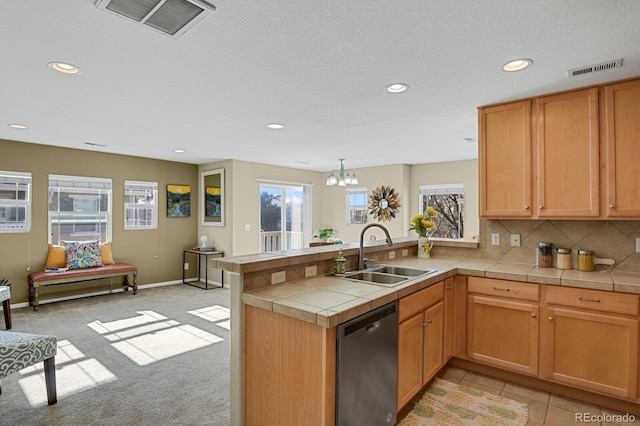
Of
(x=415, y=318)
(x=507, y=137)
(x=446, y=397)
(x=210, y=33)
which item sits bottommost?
(x=446, y=397)

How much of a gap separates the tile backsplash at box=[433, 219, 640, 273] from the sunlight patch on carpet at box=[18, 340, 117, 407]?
136 inches

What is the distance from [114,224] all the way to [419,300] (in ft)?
18.0

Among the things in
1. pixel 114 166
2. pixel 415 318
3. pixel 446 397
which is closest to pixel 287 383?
pixel 415 318

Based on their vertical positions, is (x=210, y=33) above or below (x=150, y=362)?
above

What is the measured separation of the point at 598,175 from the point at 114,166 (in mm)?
6547

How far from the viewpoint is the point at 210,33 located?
6.27 ft

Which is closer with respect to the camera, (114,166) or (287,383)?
(287,383)

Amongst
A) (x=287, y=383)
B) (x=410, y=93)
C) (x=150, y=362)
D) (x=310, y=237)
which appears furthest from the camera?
(x=310, y=237)

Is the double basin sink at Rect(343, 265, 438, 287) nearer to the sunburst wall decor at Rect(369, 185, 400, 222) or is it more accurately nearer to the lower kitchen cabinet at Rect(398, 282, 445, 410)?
the lower kitchen cabinet at Rect(398, 282, 445, 410)

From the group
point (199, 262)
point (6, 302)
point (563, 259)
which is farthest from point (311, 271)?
point (199, 262)

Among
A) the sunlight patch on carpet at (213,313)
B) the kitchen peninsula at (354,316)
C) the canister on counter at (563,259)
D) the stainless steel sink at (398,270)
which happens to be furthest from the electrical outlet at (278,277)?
the sunlight patch on carpet at (213,313)

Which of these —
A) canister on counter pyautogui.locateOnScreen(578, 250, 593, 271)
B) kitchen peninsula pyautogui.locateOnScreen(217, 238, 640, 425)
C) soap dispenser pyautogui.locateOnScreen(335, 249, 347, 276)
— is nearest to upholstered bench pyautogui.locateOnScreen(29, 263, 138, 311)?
kitchen peninsula pyautogui.locateOnScreen(217, 238, 640, 425)

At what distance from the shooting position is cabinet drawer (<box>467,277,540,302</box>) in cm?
261

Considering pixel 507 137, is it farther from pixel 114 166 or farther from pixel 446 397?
pixel 114 166
